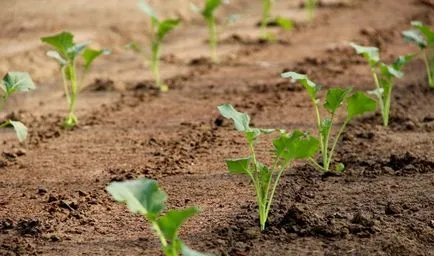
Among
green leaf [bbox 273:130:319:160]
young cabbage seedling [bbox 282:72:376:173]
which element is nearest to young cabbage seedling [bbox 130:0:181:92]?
young cabbage seedling [bbox 282:72:376:173]

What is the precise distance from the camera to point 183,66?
6598 mm

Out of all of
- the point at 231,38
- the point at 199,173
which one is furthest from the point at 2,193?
the point at 231,38

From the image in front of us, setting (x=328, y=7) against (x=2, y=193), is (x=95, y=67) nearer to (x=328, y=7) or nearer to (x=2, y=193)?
(x=2, y=193)

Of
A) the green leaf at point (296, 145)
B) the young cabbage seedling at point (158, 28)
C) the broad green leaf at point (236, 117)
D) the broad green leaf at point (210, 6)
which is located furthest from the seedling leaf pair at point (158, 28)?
the green leaf at point (296, 145)

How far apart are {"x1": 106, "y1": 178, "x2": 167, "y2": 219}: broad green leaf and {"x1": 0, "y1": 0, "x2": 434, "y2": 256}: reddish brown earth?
0.47m

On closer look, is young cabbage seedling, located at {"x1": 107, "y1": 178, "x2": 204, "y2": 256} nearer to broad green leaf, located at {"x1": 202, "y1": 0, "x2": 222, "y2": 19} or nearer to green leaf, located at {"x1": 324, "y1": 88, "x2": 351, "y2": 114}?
green leaf, located at {"x1": 324, "y1": 88, "x2": 351, "y2": 114}

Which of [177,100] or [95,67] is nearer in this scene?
[177,100]

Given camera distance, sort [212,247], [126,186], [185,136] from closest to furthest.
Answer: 1. [126,186]
2. [212,247]
3. [185,136]

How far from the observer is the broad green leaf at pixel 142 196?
270cm

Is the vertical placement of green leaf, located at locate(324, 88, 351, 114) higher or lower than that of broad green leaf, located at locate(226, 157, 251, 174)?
higher

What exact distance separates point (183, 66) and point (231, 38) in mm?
1124

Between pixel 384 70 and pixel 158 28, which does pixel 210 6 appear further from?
pixel 384 70

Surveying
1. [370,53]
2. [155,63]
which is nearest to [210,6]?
[155,63]

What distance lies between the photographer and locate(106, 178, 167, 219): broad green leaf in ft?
8.87
